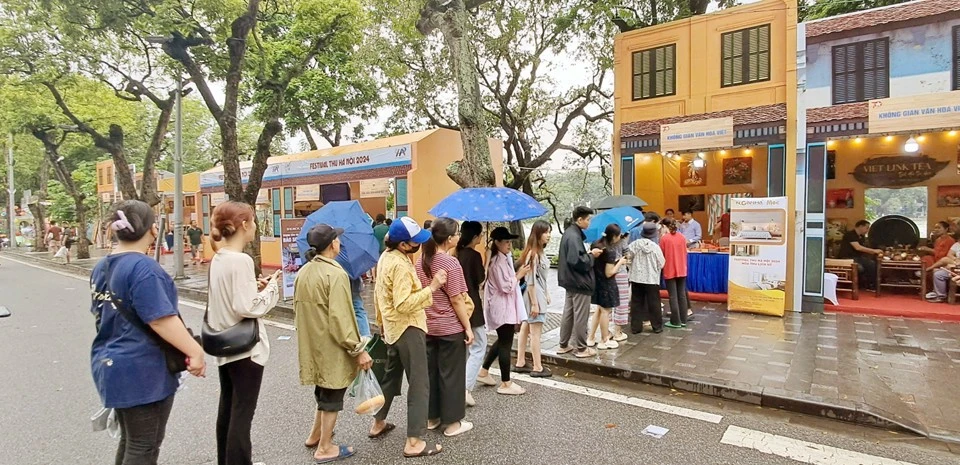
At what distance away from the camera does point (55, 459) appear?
11.8ft

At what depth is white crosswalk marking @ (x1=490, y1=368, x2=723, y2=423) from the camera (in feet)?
14.2

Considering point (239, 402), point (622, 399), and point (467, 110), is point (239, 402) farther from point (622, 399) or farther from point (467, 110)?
point (467, 110)

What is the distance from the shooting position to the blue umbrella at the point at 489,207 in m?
4.93

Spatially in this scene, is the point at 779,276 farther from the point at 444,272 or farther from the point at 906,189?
the point at 444,272

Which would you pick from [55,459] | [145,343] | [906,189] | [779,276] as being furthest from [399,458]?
[906,189]

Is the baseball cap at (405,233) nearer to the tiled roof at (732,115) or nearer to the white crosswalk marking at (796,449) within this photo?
the white crosswalk marking at (796,449)

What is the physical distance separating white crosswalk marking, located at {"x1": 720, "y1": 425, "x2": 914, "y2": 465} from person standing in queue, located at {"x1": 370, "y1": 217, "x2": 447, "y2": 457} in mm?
2246

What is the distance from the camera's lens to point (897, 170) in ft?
35.9

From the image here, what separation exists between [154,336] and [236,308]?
449 mm

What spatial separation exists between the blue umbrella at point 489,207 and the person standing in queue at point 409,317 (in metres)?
1.37

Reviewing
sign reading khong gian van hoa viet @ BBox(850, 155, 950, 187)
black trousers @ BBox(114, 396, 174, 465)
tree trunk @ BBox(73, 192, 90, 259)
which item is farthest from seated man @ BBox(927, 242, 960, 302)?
tree trunk @ BBox(73, 192, 90, 259)

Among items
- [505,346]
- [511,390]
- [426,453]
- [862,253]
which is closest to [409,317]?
[426,453]

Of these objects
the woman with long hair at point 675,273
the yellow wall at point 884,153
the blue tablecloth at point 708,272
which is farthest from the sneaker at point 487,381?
the yellow wall at point 884,153

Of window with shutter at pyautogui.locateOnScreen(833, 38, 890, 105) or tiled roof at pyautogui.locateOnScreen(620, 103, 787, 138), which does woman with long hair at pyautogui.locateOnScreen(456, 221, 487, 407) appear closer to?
tiled roof at pyautogui.locateOnScreen(620, 103, 787, 138)
